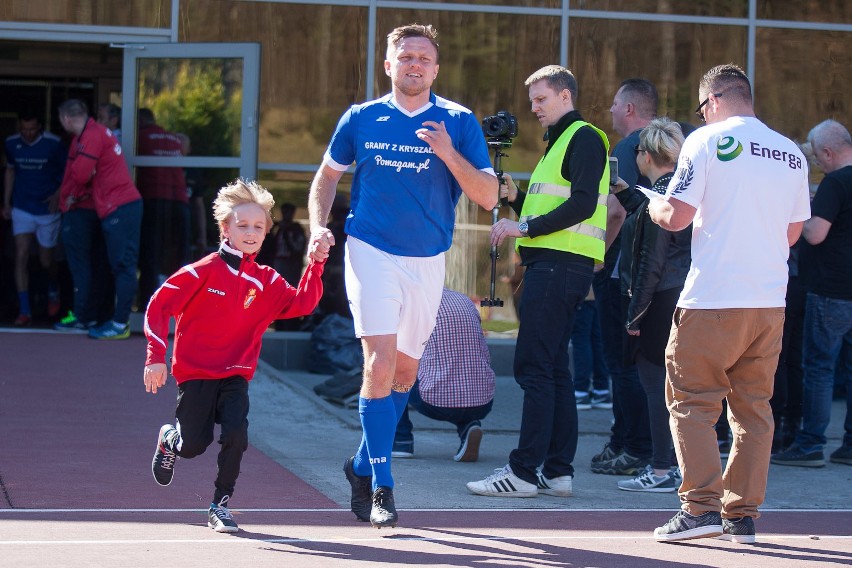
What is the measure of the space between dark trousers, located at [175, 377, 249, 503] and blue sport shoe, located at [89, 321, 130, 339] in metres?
5.95

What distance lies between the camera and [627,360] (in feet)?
22.8

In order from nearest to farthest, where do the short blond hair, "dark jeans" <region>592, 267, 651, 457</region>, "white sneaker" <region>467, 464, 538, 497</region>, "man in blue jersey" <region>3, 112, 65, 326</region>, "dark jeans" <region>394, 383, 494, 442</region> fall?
the short blond hair → "white sneaker" <region>467, 464, 538, 497</region> → "dark jeans" <region>592, 267, 651, 457</region> → "dark jeans" <region>394, 383, 494, 442</region> → "man in blue jersey" <region>3, 112, 65, 326</region>

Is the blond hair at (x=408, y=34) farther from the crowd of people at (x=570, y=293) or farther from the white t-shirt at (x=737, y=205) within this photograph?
the white t-shirt at (x=737, y=205)

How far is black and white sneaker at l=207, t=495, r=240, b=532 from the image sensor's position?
17.5ft

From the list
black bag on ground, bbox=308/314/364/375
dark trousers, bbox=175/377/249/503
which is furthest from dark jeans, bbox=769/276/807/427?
black bag on ground, bbox=308/314/364/375

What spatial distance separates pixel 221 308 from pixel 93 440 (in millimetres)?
2652

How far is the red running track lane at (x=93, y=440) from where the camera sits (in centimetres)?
615

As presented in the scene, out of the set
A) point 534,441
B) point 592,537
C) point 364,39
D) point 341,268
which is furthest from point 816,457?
point 364,39

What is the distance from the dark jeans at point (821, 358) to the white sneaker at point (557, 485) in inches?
84.2

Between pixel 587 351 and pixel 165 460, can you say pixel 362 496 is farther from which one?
pixel 587 351

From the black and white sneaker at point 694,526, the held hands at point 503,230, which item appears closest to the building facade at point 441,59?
the held hands at point 503,230

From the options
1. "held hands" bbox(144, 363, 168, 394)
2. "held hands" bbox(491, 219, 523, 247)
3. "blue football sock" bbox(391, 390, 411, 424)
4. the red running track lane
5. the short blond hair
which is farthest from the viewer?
"held hands" bbox(491, 219, 523, 247)

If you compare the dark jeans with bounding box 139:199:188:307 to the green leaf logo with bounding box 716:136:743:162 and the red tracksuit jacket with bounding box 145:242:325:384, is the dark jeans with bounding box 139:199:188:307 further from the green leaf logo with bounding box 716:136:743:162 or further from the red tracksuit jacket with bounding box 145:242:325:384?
the green leaf logo with bounding box 716:136:743:162

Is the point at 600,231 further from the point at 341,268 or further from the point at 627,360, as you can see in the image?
the point at 341,268
